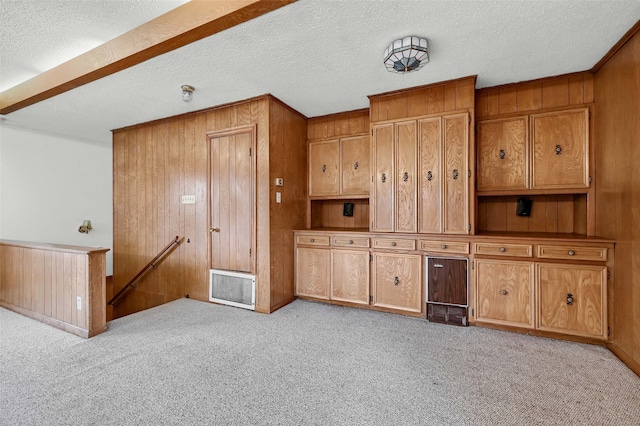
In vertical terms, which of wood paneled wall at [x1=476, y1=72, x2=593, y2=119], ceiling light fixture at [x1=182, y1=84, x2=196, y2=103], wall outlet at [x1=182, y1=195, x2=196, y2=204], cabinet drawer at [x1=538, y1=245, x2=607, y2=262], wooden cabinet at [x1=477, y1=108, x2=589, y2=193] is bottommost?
cabinet drawer at [x1=538, y1=245, x2=607, y2=262]

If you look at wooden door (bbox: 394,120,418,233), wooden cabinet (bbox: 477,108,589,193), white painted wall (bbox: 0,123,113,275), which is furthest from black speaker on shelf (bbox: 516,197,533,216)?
white painted wall (bbox: 0,123,113,275)

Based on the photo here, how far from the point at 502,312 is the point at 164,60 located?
392cm

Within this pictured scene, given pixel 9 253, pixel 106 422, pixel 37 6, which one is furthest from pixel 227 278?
pixel 37 6

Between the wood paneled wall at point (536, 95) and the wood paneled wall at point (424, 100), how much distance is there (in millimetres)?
358

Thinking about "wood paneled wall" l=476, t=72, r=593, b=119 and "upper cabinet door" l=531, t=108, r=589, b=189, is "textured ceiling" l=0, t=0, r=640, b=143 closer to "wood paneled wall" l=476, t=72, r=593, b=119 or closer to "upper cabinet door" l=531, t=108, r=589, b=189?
"wood paneled wall" l=476, t=72, r=593, b=119

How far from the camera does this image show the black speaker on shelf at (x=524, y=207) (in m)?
3.06

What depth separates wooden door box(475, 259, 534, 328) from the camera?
104 inches

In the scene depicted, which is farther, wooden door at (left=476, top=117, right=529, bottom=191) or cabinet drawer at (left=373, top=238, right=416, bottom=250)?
cabinet drawer at (left=373, top=238, right=416, bottom=250)

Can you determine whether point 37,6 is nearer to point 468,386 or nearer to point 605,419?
point 468,386

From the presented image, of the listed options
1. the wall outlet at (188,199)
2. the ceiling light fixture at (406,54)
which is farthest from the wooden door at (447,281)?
the wall outlet at (188,199)

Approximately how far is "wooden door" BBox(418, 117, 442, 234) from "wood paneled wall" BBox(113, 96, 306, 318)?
5.33 feet

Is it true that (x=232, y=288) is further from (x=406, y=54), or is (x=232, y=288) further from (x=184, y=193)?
(x=406, y=54)

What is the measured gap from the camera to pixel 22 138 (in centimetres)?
438

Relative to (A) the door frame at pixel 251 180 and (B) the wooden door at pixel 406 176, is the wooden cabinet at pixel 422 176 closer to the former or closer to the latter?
(B) the wooden door at pixel 406 176
